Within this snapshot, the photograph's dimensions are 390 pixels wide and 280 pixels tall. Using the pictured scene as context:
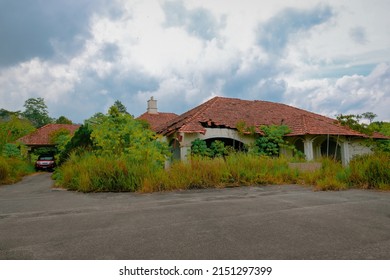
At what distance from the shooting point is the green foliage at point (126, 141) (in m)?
10.9

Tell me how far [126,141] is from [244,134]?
24.3 ft

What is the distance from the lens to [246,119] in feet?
58.2

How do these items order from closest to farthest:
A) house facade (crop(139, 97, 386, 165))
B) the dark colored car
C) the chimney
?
house facade (crop(139, 97, 386, 165)) < the dark colored car < the chimney

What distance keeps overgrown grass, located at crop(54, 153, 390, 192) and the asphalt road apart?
7.41 feet

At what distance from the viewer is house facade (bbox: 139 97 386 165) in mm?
15481

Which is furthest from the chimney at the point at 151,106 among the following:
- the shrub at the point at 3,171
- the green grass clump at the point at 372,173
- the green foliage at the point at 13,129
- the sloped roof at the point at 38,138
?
the green grass clump at the point at 372,173

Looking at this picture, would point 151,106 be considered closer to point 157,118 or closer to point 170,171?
point 157,118

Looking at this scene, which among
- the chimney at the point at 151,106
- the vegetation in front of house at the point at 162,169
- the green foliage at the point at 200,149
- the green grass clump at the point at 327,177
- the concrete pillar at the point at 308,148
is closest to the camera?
the green grass clump at the point at 327,177

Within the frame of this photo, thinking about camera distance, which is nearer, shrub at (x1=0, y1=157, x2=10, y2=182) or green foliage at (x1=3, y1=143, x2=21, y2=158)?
shrub at (x1=0, y1=157, x2=10, y2=182)

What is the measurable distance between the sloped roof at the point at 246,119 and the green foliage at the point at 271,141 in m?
0.46

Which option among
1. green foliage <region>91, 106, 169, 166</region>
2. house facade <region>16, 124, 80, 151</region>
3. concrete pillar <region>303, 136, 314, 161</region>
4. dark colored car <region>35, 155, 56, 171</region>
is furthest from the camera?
house facade <region>16, 124, 80, 151</region>

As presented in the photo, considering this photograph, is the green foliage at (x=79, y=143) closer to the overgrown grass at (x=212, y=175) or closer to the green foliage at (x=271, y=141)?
the overgrown grass at (x=212, y=175)

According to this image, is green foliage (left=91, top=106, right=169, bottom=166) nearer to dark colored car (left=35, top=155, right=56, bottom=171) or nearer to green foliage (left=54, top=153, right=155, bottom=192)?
green foliage (left=54, top=153, right=155, bottom=192)

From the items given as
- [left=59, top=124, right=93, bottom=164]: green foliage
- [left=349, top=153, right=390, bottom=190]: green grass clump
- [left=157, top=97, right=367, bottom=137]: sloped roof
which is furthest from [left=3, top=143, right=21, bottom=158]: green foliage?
[left=349, top=153, right=390, bottom=190]: green grass clump
